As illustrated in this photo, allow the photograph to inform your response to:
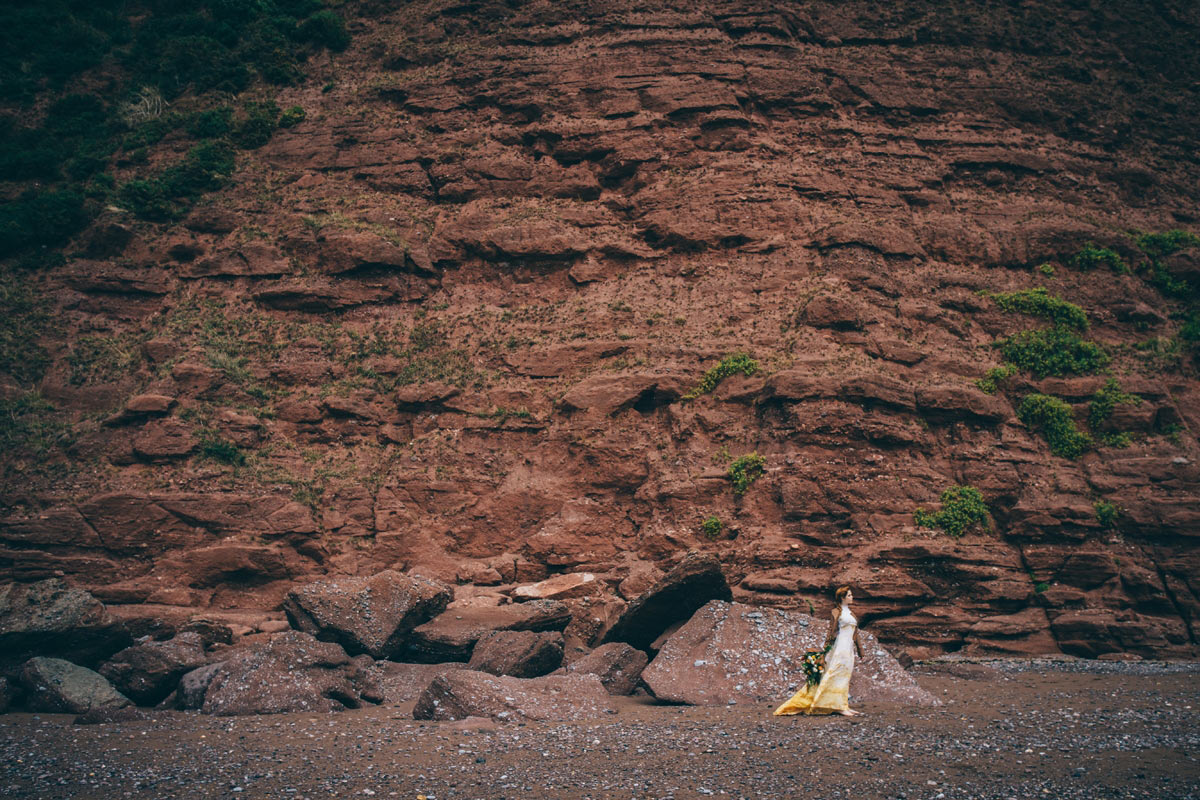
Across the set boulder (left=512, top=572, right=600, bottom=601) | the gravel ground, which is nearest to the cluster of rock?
the gravel ground

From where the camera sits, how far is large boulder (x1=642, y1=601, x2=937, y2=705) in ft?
40.3

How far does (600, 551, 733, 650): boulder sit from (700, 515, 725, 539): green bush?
2.69 m

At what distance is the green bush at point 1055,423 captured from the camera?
744 inches

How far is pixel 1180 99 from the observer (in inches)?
1033

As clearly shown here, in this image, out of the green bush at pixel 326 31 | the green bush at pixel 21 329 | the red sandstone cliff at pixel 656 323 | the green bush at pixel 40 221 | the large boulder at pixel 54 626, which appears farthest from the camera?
the green bush at pixel 326 31

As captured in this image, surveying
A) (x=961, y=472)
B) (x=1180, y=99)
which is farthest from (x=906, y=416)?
(x=1180, y=99)

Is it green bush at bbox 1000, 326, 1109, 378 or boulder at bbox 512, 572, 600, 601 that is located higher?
green bush at bbox 1000, 326, 1109, 378

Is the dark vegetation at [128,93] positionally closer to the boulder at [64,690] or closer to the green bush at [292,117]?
the green bush at [292,117]

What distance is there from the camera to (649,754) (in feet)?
31.1

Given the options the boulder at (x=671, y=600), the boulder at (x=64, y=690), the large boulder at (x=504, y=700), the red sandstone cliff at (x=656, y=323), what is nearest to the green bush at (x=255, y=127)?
the red sandstone cliff at (x=656, y=323)

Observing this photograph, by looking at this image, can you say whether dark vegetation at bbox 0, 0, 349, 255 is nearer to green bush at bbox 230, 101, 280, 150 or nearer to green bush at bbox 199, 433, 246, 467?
green bush at bbox 230, 101, 280, 150

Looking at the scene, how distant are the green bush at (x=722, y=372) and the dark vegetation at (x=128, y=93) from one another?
16877 mm

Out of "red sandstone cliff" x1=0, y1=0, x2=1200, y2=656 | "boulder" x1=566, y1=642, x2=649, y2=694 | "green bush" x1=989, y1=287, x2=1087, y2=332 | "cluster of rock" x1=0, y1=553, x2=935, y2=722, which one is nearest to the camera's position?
"cluster of rock" x1=0, y1=553, x2=935, y2=722

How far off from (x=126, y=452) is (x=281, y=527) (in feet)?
14.8
